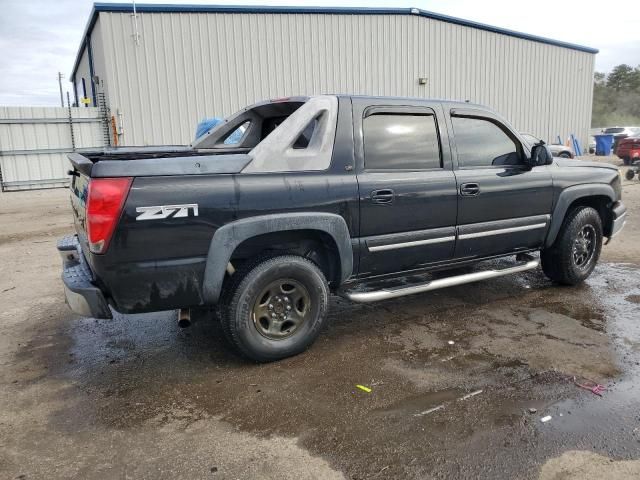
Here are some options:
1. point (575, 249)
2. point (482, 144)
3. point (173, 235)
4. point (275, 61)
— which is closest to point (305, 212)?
point (173, 235)

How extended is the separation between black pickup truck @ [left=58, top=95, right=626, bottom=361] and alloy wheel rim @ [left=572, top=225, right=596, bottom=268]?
0.72 ft

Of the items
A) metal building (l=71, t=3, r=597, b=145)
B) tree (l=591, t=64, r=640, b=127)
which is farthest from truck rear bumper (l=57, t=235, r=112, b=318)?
tree (l=591, t=64, r=640, b=127)

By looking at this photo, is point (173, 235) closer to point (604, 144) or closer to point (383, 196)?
point (383, 196)

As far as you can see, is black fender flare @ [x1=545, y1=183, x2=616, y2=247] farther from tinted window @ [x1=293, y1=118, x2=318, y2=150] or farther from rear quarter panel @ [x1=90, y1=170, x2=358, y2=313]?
rear quarter panel @ [x1=90, y1=170, x2=358, y2=313]

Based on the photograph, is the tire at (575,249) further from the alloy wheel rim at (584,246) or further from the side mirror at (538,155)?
the side mirror at (538,155)

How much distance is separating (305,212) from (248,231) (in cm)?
43

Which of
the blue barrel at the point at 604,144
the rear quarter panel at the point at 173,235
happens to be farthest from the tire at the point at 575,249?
the blue barrel at the point at 604,144

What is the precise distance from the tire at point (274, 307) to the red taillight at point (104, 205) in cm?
87

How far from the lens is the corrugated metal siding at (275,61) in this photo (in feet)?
50.2

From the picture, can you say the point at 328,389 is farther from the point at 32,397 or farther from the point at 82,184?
the point at 82,184

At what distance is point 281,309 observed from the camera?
378 centimetres

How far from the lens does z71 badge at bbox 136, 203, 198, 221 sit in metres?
3.16

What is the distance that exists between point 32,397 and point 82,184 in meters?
1.39

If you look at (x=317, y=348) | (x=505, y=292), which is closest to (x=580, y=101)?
(x=505, y=292)
